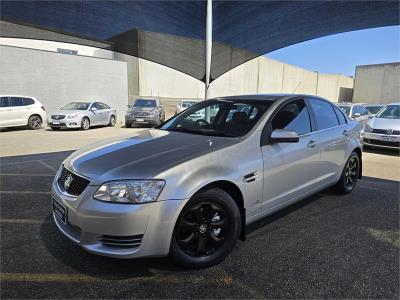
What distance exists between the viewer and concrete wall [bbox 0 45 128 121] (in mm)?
16541

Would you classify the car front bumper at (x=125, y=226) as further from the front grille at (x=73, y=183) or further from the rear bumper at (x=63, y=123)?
the rear bumper at (x=63, y=123)

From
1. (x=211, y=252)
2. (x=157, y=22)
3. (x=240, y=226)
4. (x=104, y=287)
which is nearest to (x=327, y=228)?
(x=240, y=226)

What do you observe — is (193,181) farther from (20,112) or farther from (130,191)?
(20,112)

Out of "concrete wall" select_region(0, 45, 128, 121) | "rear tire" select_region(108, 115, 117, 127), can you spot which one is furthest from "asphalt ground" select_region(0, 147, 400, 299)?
"concrete wall" select_region(0, 45, 128, 121)

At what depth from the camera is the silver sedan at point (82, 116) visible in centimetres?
1505

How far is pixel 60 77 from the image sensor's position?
718 inches

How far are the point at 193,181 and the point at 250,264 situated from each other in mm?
965

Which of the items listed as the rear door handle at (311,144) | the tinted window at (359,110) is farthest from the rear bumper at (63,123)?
the rear door handle at (311,144)

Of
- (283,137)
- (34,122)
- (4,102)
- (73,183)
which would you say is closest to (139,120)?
(34,122)

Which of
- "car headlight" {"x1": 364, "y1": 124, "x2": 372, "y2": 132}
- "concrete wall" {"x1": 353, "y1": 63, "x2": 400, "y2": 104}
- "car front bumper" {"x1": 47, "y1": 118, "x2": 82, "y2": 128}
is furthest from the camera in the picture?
"concrete wall" {"x1": 353, "y1": 63, "x2": 400, "y2": 104}

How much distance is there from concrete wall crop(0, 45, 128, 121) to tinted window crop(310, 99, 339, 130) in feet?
54.5

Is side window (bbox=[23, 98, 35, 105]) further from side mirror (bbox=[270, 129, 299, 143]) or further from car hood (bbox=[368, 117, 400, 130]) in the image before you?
side mirror (bbox=[270, 129, 299, 143])

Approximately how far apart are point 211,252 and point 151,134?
5.11 feet

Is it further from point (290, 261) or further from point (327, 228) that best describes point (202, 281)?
point (327, 228)
